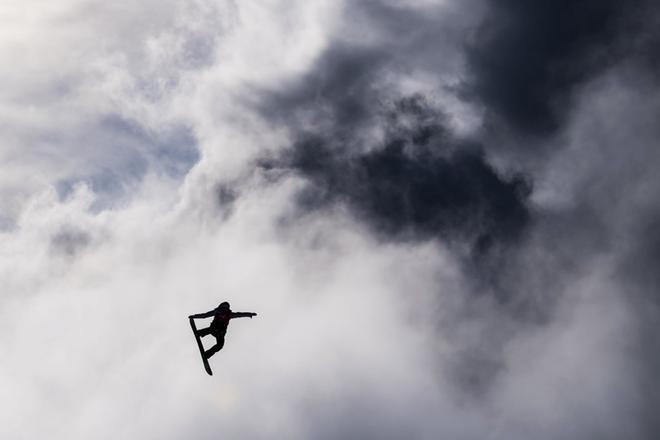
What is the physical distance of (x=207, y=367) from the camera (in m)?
77.8

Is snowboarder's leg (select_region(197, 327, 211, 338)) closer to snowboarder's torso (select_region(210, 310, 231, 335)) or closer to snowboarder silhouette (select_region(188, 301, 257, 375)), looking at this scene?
snowboarder silhouette (select_region(188, 301, 257, 375))

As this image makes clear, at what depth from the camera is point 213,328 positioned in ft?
257

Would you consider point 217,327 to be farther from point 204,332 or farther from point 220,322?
point 204,332

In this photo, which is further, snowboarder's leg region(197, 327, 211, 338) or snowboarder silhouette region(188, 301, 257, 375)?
snowboarder's leg region(197, 327, 211, 338)

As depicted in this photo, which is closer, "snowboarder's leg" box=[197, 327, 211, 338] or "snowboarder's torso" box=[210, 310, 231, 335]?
"snowboarder's torso" box=[210, 310, 231, 335]

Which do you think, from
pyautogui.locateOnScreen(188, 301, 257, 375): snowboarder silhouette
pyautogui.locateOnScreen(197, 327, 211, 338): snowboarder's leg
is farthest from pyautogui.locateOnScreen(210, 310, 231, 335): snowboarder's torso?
pyautogui.locateOnScreen(197, 327, 211, 338): snowboarder's leg

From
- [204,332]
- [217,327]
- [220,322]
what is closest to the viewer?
[220,322]

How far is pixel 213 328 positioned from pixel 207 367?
4.62 m

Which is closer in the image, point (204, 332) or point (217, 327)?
point (217, 327)

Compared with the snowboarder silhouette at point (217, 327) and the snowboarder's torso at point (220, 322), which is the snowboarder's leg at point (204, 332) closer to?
the snowboarder silhouette at point (217, 327)

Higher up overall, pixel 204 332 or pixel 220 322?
pixel 220 322

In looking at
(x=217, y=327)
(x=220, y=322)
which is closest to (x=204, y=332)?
(x=217, y=327)

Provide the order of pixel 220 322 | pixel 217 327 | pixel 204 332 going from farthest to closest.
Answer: pixel 204 332 < pixel 217 327 < pixel 220 322

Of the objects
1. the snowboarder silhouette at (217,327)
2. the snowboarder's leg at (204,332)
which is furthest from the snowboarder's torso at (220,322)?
the snowboarder's leg at (204,332)
